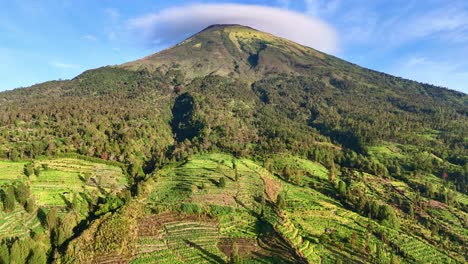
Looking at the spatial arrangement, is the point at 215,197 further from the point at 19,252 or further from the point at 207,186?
the point at 19,252

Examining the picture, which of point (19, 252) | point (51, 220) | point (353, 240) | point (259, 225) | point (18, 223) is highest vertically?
point (51, 220)

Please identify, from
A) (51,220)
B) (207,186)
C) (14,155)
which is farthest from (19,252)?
(14,155)

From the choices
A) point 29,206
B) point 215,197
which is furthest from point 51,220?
point 215,197

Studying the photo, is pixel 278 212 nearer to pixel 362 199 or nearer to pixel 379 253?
pixel 379 253

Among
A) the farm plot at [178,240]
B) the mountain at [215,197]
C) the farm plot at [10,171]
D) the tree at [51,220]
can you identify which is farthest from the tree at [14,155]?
the farm plot at [178,240]

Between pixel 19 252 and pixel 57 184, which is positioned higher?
pixel 57 184

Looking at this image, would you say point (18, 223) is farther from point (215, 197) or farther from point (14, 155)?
point (215, 197)

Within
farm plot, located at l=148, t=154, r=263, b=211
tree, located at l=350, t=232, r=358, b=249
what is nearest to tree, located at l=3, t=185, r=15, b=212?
farm plot, located at l=148, t=154, r=263, b=211

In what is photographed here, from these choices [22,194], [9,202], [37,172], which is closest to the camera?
[9,202]

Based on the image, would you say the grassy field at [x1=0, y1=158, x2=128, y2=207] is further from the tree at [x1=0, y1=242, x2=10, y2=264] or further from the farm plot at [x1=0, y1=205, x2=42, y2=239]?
the tree at [x1=0, y1=242, x2=10, y2=264]

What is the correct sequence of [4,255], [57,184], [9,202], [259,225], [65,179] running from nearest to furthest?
1. [4,255]
2. [9,202]
3. [259,225]
4. [57,184]
5. [65,179]

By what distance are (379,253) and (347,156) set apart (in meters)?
101

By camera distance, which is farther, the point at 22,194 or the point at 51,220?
the point at 22,194

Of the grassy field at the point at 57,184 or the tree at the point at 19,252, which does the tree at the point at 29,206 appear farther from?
the tree at the point at 19,252
